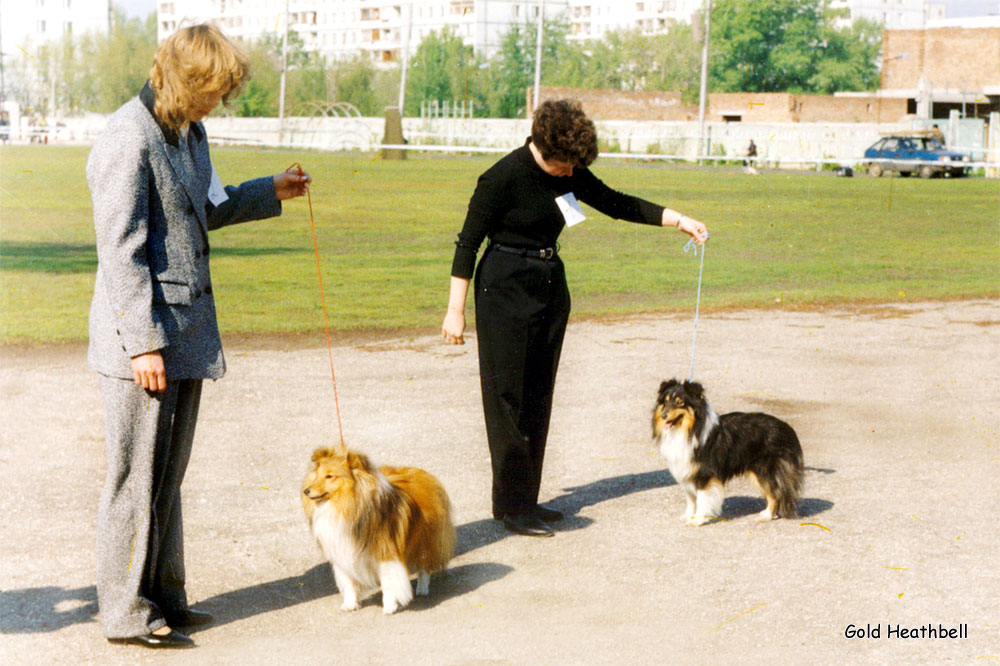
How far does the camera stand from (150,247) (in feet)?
13.3

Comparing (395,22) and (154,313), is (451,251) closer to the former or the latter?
(154,313)

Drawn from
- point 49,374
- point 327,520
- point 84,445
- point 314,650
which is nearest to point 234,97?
point 327,520

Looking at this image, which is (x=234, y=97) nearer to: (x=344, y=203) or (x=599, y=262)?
(x=599, y=262)

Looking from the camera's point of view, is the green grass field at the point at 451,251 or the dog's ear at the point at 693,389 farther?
the green grass field at the point at 451,251

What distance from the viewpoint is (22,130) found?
165ft

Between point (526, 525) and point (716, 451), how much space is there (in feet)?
3.36

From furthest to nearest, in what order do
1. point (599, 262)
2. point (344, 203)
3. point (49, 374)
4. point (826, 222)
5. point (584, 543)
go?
point (344, 203) → point (826, 222) → point (599, 262) → point (49, 374) → point (584, 543)

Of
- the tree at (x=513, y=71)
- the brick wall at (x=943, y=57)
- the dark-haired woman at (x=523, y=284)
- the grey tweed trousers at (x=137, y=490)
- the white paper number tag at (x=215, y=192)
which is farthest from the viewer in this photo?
the tree at (x=513, y=71)

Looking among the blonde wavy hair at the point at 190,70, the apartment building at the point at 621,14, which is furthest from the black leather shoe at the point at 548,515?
the apartment building at the point at 621,14

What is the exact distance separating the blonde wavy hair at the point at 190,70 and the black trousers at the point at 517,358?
1.98 m

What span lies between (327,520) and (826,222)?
23.6m

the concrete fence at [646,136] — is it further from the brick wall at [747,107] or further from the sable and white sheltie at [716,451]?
the sable and white sheltie at [716,451]

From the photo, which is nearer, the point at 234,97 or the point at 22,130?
the point at 234,97

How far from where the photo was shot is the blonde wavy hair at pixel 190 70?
389 cm
